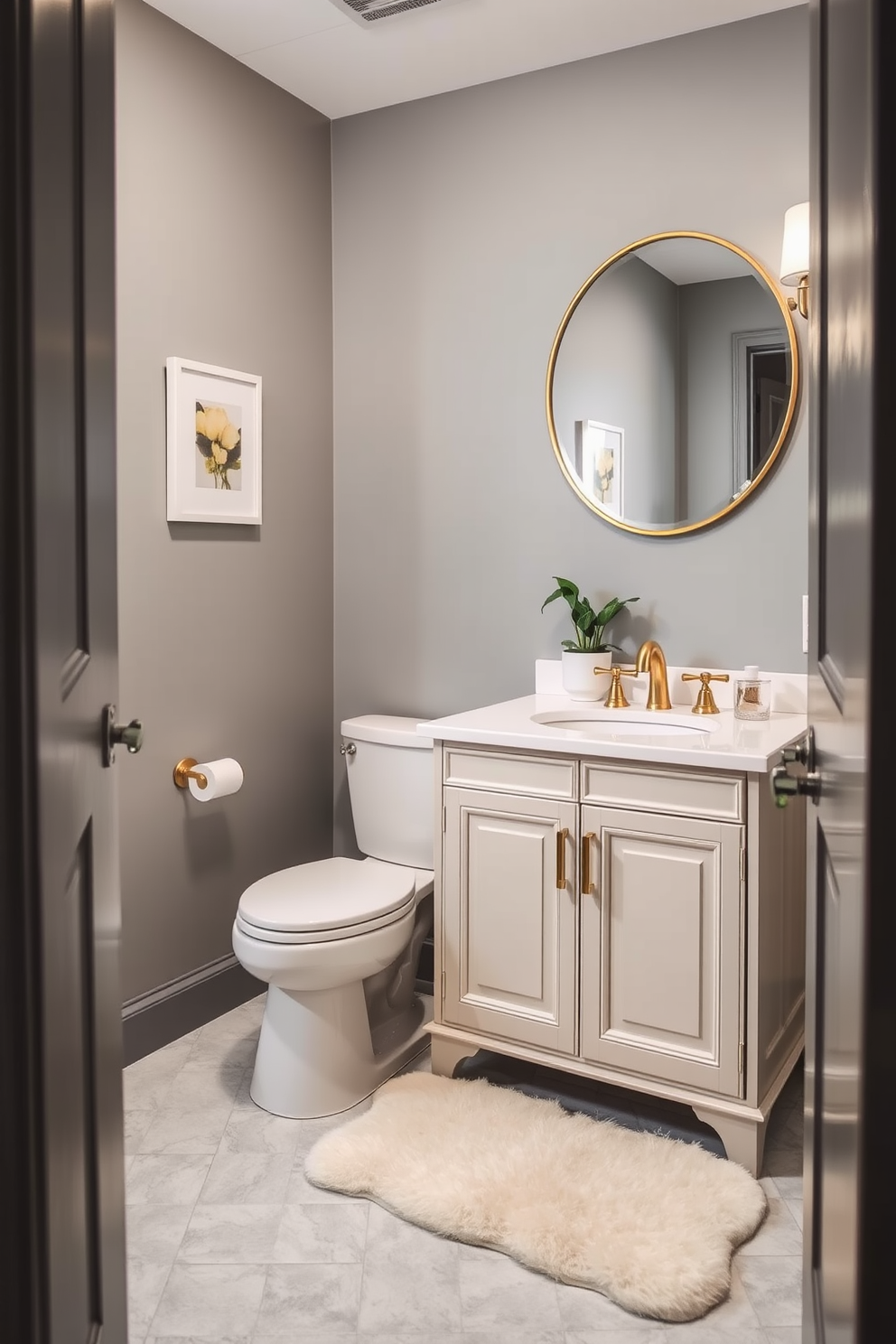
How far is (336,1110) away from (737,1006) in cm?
90

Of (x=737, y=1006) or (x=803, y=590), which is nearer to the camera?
(x=737, y=1006)

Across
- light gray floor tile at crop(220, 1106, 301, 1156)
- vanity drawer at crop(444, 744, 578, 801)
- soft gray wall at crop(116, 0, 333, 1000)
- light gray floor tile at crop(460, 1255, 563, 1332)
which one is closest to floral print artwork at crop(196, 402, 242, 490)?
soft gray wall at crop(116, 0, 333, 1000)

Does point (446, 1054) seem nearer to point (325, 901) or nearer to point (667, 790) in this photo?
point (325, 901)

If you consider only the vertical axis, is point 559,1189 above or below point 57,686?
below

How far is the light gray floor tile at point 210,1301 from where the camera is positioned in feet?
5.27

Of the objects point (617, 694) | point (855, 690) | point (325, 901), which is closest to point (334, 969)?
point (325, 901)

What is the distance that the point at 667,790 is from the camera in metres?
2.08

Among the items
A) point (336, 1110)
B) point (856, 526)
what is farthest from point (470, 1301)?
point (856, 526)

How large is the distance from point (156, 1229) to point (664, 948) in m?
1.07

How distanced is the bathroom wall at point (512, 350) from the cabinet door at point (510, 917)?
624mm

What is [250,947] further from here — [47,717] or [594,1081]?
[47,717]

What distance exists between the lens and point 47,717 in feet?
2.45

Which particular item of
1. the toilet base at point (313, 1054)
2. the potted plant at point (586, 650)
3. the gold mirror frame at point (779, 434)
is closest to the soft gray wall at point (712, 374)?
the gold mirror frame at point (779, 434)

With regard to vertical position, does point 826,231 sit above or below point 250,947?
above
